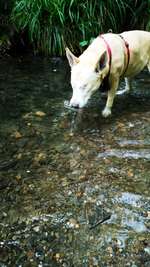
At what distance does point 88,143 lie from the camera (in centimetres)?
477

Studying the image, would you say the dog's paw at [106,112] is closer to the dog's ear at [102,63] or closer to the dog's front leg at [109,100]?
the dog's front leg at [109,100]

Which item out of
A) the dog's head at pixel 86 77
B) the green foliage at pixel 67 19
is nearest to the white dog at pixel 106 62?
the dog's head at pixel 86 77

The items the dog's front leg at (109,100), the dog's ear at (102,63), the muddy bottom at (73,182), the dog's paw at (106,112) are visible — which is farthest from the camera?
the dog's paw at (106,112)

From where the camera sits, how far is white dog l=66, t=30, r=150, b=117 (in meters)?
4.63

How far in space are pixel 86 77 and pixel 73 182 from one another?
1.14 m

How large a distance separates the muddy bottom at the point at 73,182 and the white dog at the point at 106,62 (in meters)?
0.46

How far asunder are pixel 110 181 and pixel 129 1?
4.69 metres

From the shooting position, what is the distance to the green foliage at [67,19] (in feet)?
25.0

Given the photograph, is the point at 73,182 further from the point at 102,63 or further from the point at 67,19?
the point at 67,19

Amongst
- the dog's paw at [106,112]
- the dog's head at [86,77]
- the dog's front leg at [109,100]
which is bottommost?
the dog's paw at [106,112]

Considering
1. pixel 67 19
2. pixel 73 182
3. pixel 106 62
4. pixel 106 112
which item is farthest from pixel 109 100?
pixel 67 19

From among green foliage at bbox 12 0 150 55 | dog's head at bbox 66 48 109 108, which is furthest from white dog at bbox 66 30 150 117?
green foliage at bbox 12 0 150 55

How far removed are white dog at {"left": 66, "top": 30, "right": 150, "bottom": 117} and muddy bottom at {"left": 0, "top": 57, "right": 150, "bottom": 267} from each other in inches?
18.2

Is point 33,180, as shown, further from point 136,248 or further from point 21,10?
point 21,10
